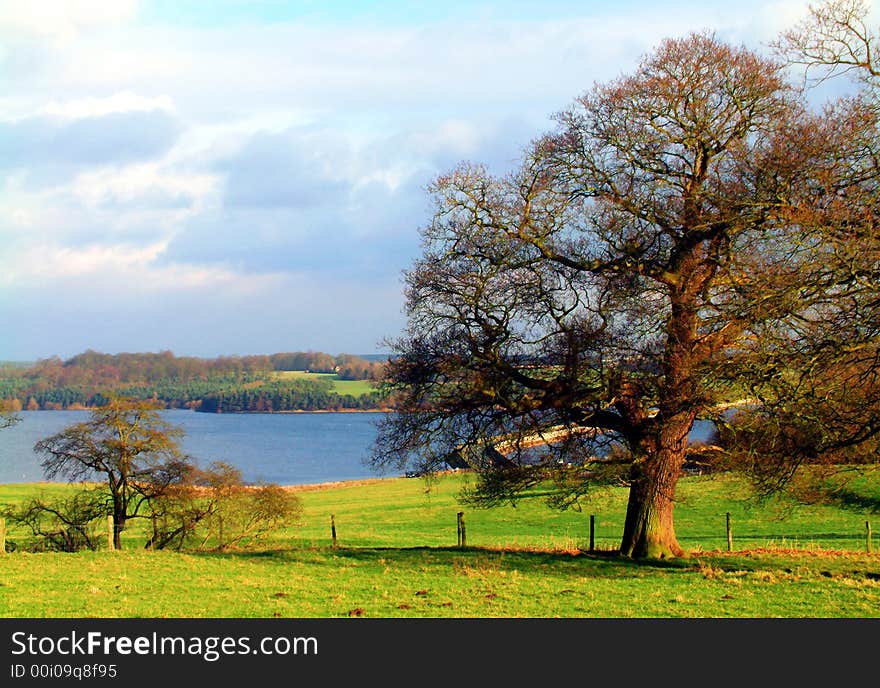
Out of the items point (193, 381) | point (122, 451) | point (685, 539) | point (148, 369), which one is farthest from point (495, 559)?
point (193, 381)

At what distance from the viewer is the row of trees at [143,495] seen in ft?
85.6

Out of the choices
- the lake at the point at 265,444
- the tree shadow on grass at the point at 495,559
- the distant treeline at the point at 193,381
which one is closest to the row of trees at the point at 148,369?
the distant treeline at the point at 193,381

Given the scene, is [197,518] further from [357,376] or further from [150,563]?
[357,376]

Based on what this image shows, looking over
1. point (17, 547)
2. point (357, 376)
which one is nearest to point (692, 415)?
point (17, 547)

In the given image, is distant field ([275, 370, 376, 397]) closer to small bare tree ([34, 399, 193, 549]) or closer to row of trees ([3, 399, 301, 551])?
row of trees ([3, 399, 301, 551])

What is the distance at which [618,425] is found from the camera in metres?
16.5

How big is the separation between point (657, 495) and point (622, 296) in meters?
4.70

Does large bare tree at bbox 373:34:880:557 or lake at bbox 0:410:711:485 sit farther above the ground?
large bare tree at bbox 373:34:880:557

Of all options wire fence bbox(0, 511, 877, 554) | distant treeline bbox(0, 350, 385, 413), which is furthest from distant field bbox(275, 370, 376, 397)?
wire fence bbox(0, 511, 877, 554)

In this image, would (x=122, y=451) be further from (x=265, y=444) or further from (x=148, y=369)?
(x=148, y=369)

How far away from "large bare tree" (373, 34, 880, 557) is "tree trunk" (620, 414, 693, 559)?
43 mm

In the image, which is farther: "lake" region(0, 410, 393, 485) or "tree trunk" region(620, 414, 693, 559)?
"lake" region(0, 410, 393, 485)

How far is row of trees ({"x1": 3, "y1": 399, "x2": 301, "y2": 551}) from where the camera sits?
26.1m
